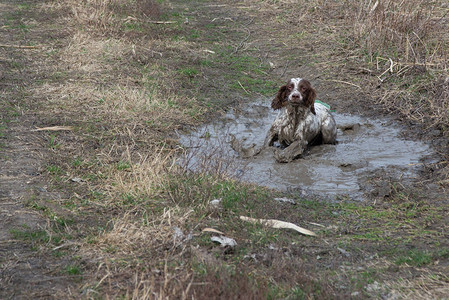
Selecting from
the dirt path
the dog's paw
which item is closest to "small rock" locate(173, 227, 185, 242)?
the dirt path

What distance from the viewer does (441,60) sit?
316 inches

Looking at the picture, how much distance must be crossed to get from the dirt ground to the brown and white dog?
1041mm

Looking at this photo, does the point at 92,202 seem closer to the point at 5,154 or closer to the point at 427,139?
the point at 5,154

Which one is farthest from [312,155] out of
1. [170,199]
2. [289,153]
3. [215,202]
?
[170,199]

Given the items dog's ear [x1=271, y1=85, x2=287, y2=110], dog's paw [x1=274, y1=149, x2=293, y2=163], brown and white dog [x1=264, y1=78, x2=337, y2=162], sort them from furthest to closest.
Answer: dog's ear [x1=271, y1=85, x2=287, y2=110], brown and white dog [x1=264, y1=78, x2=337, y2=162], dog's paw [x1=274, y1=149, x2=293, y2=163]

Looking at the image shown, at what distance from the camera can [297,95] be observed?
7.18 metres

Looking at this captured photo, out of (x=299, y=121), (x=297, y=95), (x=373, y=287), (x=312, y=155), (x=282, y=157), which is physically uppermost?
(x=297, y=95)

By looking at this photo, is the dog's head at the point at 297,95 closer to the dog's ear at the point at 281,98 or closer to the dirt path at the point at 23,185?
the dog's ear at the point at 281,98

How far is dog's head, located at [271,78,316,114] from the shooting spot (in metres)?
7.22

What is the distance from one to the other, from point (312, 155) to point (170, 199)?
292 centimetres

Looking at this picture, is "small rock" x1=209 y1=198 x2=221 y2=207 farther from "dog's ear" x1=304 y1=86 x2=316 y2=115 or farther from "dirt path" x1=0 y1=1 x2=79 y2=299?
"dog's ear" x1=304 y1=86 x2=316 y2=115

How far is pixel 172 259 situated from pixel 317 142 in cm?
441

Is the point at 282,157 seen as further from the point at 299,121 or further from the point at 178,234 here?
the point at 178,234

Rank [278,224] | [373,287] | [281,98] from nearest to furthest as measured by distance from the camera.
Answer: [373,287] < [278,224] < [281,98]
